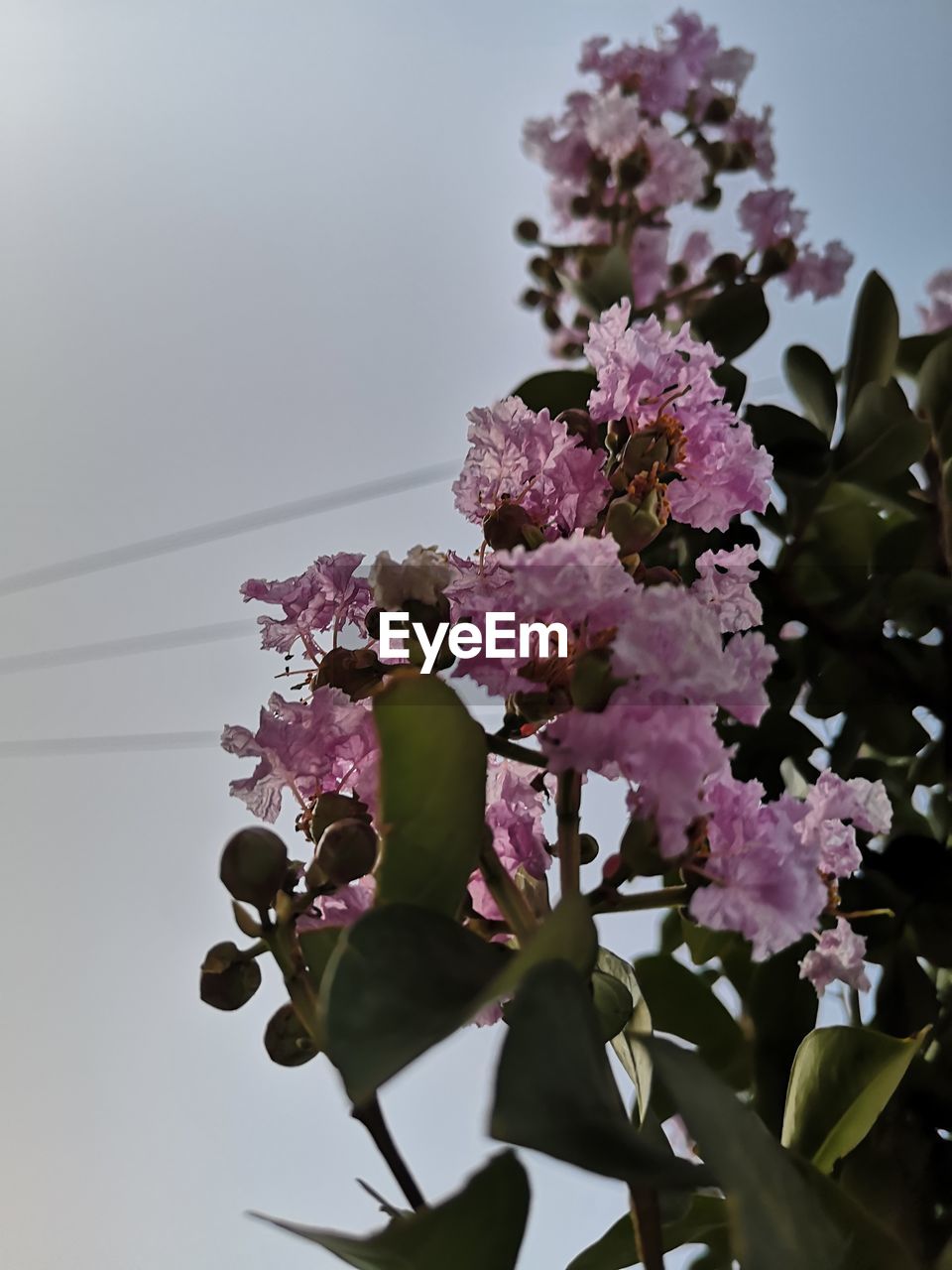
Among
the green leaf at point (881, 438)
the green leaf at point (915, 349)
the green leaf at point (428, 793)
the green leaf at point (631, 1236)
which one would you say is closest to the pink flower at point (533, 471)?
the green leaf at point (428, 793)

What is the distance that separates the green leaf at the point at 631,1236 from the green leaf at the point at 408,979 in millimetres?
161

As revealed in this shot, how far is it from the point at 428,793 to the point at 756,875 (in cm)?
11

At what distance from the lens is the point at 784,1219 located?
0.27 meters

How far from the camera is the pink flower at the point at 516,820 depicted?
38cm

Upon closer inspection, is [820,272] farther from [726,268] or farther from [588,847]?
[588,847]

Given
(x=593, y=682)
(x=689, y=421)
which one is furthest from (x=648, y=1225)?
(x=689, y=421)

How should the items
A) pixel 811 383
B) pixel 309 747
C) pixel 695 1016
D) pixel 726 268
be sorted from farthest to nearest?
pixel 726 268 → pixel 811 383 → pixel 695 1016 → pixel 309 747

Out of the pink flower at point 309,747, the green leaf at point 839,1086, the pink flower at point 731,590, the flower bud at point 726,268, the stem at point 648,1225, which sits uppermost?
the flower bud at point 726,268

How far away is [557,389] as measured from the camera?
685mm

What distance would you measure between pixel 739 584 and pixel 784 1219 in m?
0.20

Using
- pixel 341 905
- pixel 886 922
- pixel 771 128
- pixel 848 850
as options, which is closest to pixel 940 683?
pixel 886 922

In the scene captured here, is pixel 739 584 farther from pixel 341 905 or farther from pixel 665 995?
pixel 665 995

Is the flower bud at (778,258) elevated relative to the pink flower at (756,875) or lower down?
elevated

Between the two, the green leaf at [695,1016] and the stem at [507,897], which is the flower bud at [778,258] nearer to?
the green leaf at [695,1016]
